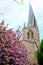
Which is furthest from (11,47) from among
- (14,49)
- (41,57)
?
(41,57)

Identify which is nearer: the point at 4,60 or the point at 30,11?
the point at 4,60

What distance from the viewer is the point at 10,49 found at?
1268 cm

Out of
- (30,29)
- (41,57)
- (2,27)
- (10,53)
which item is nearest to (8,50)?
(10,53)

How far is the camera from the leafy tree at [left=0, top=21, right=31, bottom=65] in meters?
12.4

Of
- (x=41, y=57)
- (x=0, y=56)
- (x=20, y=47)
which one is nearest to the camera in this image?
(x=0, y=56)

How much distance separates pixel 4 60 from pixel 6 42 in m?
0.83

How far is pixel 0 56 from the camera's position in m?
12.2

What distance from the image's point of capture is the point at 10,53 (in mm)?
12648

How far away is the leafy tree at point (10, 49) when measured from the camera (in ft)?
40.7

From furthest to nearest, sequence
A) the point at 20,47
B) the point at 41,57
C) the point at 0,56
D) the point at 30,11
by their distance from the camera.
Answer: the point at 30,11
the point at 41,57
the point at 20,47
the point at 0,56

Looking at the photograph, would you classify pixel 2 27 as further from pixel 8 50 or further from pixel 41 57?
pixel 41 57

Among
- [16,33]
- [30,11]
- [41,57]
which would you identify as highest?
[30,11]

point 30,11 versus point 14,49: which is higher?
point 30,11

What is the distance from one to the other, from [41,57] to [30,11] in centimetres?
3192
